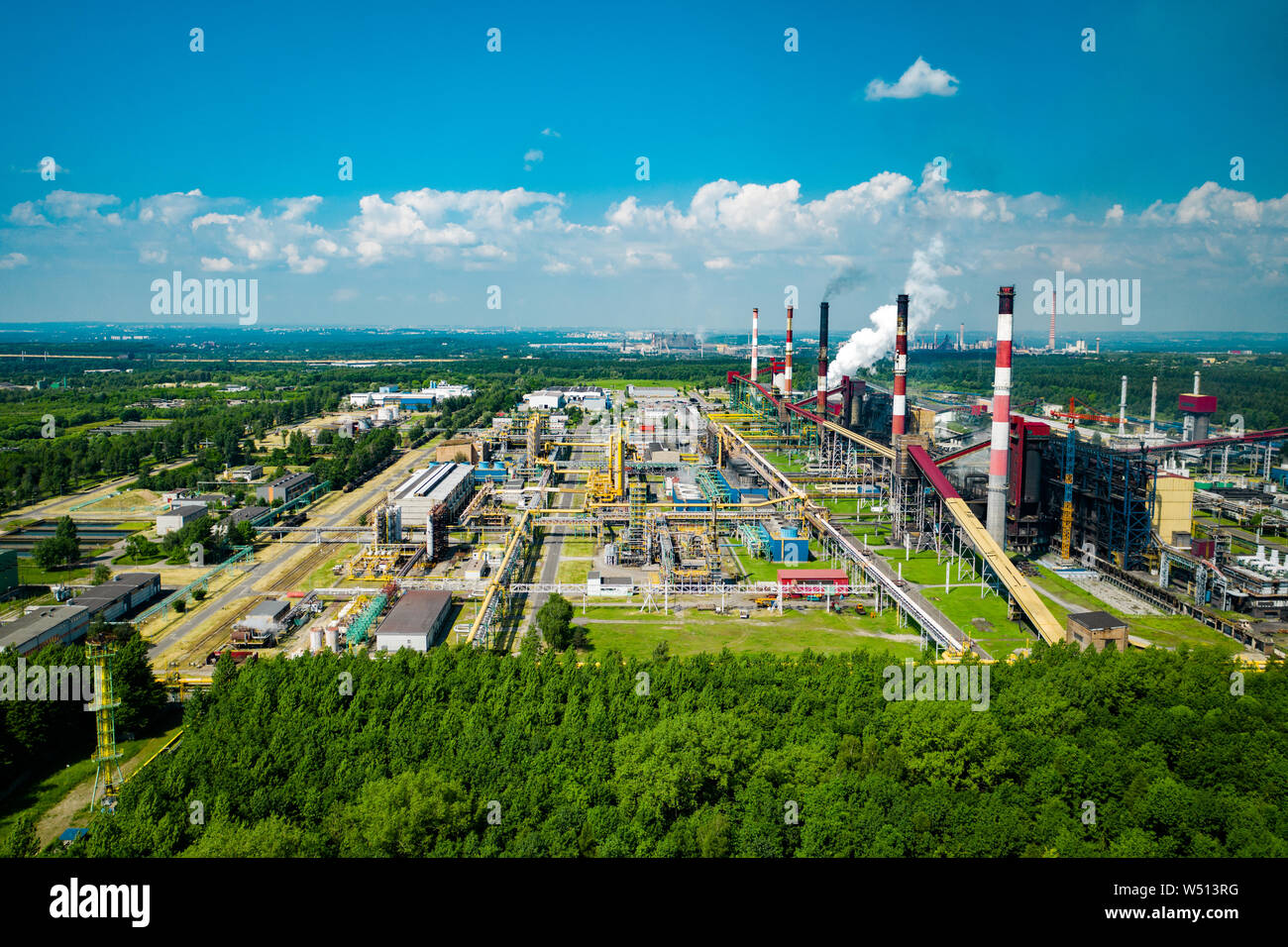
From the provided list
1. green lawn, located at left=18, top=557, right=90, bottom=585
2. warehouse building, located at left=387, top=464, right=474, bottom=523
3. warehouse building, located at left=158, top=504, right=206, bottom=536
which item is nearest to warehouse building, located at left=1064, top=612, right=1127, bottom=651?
warehouse building, located at left=387, top=464, right=474, bottom=523

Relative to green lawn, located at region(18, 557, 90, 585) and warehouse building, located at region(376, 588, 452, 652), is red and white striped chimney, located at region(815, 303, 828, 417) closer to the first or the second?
warehouse building, located at region(376, 588, 452, 652)

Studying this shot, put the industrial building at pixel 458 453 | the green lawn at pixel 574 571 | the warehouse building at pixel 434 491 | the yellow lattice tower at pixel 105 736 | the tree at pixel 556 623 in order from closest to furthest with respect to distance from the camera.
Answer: the yellow lattice tower at pixel 105 736 → the tree at pixel 556 623 → the green lawn at pixel 574 571 → the warehouse building at pixel 434 491 → the industrial building at pixel 458 453

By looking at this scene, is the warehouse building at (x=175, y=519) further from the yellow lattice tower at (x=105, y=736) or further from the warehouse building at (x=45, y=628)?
the yellow lattice tower at (x=105, y=736)

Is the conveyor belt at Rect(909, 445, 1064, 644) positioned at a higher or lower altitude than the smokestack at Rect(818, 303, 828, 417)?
lower

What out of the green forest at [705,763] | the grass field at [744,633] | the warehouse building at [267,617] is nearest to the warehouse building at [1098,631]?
the green forest at [705,763]

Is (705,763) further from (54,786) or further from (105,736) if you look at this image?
(54,786)
